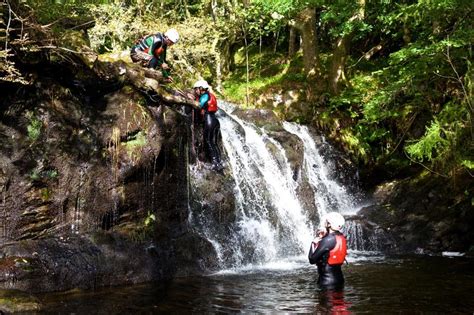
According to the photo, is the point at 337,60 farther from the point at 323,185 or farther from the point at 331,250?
Answer: the point at 331,250

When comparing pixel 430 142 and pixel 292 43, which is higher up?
pixel 292 43

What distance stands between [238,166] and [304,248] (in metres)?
2.73

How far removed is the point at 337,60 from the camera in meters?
18.2

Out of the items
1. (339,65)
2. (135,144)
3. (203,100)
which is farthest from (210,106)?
(339,65)

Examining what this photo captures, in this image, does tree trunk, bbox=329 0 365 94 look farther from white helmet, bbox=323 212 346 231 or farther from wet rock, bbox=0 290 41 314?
wet rock, bbox=0 290 41 314

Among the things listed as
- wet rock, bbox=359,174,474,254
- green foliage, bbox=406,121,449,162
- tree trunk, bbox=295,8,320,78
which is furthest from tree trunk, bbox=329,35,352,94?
green foliage, bbox=406,121,449,162

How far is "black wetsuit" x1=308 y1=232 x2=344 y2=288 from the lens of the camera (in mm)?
7445

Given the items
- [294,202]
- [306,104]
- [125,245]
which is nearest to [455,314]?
[125,245]

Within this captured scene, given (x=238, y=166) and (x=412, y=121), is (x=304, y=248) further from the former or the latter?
(x=412, y=121)

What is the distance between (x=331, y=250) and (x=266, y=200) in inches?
210

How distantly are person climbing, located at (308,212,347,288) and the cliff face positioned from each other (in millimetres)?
3141

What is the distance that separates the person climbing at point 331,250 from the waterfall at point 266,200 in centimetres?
309

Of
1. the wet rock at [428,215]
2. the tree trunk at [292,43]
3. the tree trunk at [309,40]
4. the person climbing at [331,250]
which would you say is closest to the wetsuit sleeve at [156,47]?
the person climbing at [331,250]

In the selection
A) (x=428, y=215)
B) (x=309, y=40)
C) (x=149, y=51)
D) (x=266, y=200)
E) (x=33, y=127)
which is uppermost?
(x=309, y=40)
